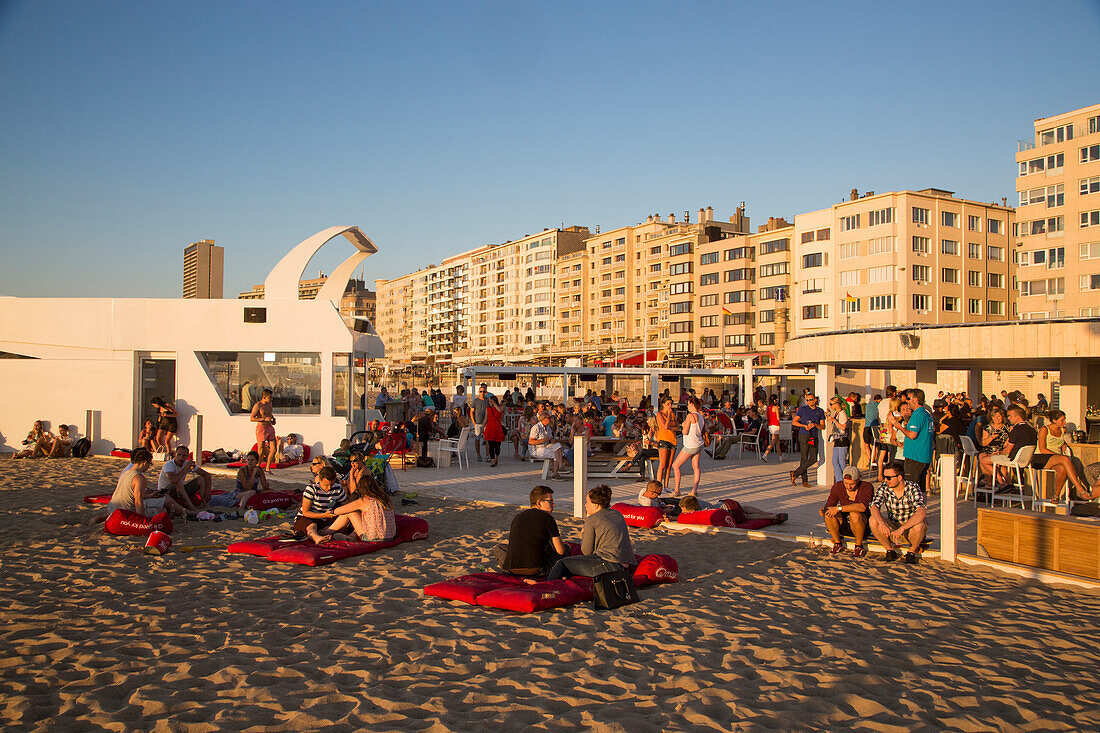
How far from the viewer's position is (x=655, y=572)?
6934mm

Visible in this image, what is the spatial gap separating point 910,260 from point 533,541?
55.5 metres

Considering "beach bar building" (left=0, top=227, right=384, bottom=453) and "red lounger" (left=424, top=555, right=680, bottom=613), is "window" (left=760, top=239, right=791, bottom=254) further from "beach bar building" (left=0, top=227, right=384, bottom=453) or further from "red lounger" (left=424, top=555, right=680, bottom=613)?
"red lounger" (left=424, top=555, right=680, bottom=613)

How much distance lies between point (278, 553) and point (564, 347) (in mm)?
91531

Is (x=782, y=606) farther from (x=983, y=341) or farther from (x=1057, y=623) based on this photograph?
(x=983, y=341)

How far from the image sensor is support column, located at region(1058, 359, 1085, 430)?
12992 mm

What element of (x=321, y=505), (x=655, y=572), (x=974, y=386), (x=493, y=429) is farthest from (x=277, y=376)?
(x=974, y=386)

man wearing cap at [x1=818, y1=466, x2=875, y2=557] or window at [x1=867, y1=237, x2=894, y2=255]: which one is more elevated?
window at [x1=867, y1=237, x2=894, y2=255]

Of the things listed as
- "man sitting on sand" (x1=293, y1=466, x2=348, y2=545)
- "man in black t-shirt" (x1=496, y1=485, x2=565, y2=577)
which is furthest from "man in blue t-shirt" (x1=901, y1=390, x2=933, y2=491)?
"man sitting on sand" (x1=293, y1=466, x2=348, y2=545)

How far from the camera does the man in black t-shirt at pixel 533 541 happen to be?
6836mm

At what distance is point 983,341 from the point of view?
497 inches

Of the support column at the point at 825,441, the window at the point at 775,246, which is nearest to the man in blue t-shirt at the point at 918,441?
the support column at the point at 825,441

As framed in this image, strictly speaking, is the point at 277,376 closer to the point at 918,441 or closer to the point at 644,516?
the point at 644,516

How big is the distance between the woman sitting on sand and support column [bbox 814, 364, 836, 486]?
726 centimetres

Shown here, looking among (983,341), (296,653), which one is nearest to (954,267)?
(983,341)
